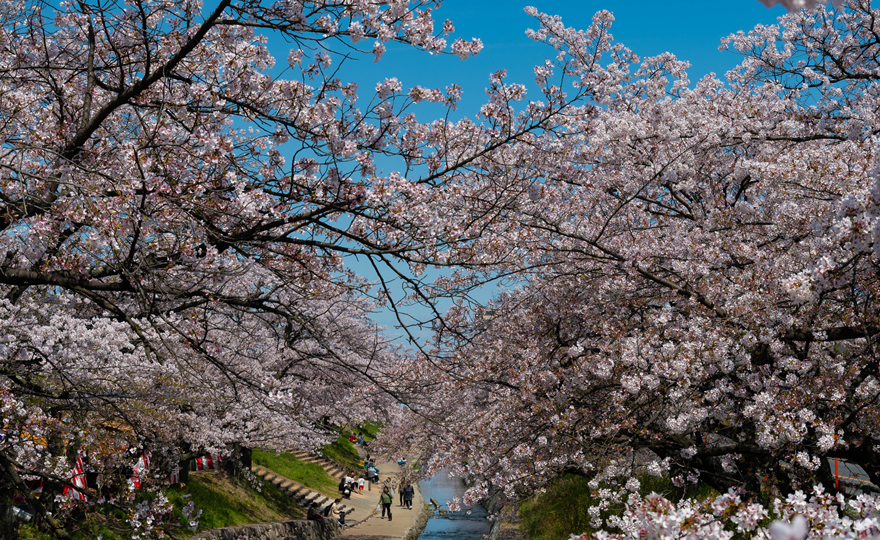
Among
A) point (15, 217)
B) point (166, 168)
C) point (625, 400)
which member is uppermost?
point (166, 168)

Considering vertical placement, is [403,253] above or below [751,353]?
above

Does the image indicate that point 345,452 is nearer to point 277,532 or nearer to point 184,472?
point 277,532

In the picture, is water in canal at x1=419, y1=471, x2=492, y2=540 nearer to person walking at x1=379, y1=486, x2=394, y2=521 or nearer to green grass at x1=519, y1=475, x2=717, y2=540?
person walking at x1=379, y1=486, x2=394, y2=521

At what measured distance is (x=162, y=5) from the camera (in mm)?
6871

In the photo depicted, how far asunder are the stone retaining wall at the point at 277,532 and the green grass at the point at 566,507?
704 cm

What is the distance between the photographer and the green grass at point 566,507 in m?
13.8

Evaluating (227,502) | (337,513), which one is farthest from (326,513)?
(227,502)

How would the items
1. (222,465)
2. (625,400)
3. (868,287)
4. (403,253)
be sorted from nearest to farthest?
(403,253) < (868,287) < (625,400) < (222,465)

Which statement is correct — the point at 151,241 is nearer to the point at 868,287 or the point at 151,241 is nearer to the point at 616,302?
the point at 616,302

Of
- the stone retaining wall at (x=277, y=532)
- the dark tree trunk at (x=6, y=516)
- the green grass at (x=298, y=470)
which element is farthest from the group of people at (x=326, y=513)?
the dark tree trunk at (x=6, y=516)

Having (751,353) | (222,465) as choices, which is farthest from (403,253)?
(222,465)

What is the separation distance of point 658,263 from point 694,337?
6.24ft

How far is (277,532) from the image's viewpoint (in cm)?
1834

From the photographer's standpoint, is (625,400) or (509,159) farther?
(509,159)
